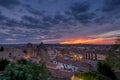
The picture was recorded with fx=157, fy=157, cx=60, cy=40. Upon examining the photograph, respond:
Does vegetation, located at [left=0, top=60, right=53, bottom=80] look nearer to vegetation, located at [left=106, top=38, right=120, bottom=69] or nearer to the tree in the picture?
vegetation, located at [left=106, top=38, right=120, bottom=69]

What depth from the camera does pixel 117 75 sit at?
19.9 m

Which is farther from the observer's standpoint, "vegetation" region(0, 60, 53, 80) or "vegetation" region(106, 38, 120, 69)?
"vegetation" region(106, 38, 120, 69)

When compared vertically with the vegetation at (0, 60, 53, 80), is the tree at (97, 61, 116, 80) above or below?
below

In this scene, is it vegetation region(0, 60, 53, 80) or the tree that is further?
the tree

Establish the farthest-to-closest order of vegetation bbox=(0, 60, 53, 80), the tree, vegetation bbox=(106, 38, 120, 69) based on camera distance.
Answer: the tree, vegetation bbox=(106, 38, 120, 69), vegetation bbox=(0, 60, 53, 80)

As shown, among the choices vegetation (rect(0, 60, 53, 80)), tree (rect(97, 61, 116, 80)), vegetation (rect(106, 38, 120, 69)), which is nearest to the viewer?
vegetation (rect(0, 60, 53, 80))

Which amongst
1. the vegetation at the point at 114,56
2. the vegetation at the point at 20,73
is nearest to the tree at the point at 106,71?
the vegetation at the point at 114,56

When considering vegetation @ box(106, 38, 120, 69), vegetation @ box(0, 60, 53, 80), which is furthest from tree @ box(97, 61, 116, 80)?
vegetation @ box(0, 60, 53, 80)

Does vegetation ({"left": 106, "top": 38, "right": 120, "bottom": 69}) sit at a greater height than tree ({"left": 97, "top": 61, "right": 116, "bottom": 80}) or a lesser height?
greater

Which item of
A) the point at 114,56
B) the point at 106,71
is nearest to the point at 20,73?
the point at 114,56

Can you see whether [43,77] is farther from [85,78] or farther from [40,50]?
[40,50]

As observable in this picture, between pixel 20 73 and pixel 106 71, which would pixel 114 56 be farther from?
pixel 20 73

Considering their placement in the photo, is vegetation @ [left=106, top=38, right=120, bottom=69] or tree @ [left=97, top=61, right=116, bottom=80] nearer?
vegetation @ [left=106, top=38, right=120, bottom=69]

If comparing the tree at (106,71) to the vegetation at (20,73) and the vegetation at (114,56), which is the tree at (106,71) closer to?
the vegetation at (114,56)
